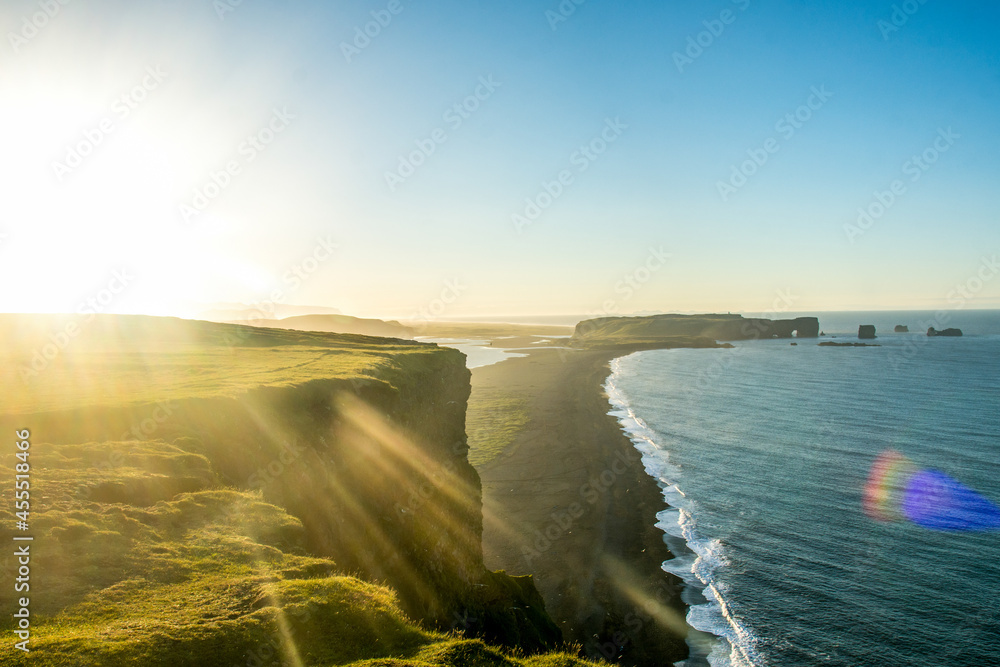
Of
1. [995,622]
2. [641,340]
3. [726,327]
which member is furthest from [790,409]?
[726,327]

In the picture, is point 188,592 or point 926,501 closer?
point 188,592

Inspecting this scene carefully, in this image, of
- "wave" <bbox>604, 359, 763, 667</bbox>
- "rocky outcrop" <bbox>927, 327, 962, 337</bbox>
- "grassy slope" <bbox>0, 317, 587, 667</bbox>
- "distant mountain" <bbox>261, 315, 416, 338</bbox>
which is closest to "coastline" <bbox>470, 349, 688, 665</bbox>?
"wave" <bbox>604, 359, 763, 667</bbox>

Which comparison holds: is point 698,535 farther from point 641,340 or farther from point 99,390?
point 641,340

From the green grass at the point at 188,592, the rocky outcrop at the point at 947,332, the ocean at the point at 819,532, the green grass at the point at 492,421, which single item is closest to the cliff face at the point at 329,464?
the green grass at the point at 188,592

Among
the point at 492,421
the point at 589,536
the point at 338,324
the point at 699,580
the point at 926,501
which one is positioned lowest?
the point at 589,536

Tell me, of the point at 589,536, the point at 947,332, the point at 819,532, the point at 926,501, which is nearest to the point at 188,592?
the point at 589,536

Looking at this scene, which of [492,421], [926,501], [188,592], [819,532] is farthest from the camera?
[492,421]

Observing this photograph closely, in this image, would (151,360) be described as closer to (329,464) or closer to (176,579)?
(329,464)
